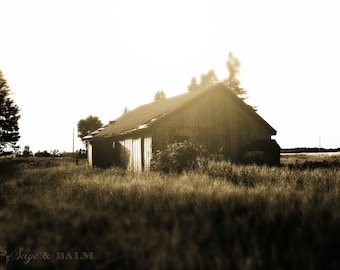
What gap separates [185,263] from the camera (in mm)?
2760

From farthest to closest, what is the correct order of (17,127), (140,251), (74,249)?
1. (17,127)
2. (74,249)
3. (140,251)

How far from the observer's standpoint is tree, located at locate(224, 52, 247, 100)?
43.3m

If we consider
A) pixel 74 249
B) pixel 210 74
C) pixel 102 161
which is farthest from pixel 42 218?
pixel 210 74

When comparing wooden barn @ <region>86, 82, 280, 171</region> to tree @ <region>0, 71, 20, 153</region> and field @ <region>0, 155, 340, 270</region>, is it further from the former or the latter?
tree @ <region>0, 71, 20, 153</region>

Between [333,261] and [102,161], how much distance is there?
22996 millimetres

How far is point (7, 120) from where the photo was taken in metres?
45.7

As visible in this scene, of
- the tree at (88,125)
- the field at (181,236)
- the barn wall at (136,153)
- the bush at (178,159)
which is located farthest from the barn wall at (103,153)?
the tree at (88,125)

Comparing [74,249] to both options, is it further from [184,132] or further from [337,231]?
[184,132]

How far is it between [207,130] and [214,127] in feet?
1.91

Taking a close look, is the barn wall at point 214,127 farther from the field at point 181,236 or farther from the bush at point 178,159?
the field at point 181,236

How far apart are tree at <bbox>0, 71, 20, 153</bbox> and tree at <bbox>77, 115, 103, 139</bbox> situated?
2801cm

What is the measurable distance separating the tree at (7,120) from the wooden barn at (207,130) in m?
34.5

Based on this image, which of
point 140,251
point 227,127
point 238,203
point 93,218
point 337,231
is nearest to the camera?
point 140,251

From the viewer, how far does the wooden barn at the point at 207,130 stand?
16188 mm
